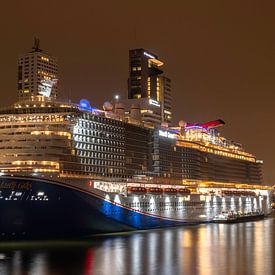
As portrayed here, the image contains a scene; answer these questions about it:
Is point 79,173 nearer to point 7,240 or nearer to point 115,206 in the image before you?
point 115,206

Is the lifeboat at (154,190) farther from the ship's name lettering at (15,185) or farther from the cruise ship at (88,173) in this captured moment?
the ship's name lettering at (15,185)

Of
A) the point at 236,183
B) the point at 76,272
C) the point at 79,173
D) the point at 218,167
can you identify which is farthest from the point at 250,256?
the point at 236,183

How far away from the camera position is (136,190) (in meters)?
75.3

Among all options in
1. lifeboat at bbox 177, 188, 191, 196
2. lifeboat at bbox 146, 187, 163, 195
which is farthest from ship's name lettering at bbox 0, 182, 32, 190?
lifeboat at bbox 177, 188, 191, 196

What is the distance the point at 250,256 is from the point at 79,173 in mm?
23250

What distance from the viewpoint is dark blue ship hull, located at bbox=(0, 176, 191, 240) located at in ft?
188

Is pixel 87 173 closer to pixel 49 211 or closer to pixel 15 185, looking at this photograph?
pixel 49 211

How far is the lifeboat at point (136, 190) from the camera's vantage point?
243 ft

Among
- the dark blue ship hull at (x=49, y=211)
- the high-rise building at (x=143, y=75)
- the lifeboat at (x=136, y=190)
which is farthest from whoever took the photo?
the high-rise building at (x=143, y=75)

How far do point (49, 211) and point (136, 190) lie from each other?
1821 centimetres

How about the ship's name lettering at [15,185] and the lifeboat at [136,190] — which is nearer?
the ship's name lettering at [15,185]

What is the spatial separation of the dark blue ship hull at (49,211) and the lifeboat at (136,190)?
6733 mm

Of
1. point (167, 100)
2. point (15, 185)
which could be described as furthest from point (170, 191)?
point (167, 100)

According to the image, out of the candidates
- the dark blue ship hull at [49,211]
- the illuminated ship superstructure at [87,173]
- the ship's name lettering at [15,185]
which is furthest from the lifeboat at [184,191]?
the ship's name lettering at [15,185]
